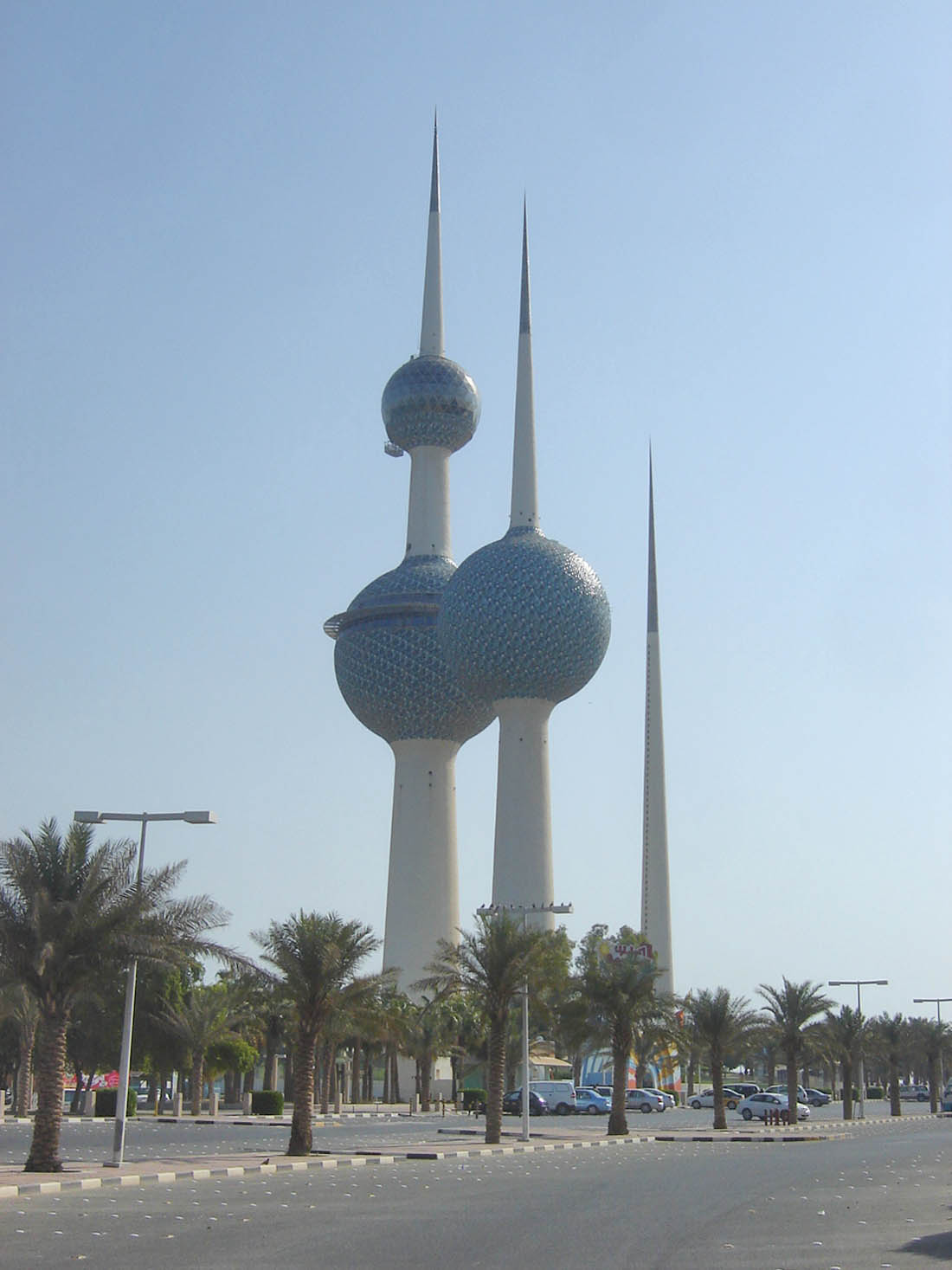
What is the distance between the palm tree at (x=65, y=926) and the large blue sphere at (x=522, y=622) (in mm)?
62652

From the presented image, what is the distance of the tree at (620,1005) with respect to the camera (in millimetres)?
42406

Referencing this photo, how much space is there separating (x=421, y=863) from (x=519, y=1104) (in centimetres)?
3637

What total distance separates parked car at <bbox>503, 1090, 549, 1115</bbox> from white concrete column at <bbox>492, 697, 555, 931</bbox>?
2648 centimetres

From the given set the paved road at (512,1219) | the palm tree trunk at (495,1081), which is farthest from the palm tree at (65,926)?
the palm tree trunk at (495,1081)

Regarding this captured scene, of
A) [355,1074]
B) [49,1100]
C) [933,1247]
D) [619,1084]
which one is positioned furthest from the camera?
[355,1074]

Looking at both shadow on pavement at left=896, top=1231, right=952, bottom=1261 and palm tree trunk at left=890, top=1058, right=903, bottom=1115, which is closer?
shadow on pavement at left=896, top=1231, right=952, bottom=1261

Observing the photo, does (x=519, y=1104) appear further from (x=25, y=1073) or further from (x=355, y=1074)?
(x=25, y=1073)

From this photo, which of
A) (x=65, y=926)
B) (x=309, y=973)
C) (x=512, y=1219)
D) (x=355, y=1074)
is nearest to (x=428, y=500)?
(x=355, y=1074)

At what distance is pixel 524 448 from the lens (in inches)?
3620

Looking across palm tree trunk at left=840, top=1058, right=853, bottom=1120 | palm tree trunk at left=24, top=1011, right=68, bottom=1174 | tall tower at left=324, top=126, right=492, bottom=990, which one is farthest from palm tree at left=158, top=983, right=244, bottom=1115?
tall tower at left=324, top=126, right=492, bottom=990

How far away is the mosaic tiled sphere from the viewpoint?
313 ft

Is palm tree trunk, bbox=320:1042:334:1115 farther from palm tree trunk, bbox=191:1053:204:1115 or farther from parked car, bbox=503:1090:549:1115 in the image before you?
parked car, bbox=503:1090:549:1115

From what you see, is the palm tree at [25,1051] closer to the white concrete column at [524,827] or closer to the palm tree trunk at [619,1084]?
the palm tree trunk at [619,1084]

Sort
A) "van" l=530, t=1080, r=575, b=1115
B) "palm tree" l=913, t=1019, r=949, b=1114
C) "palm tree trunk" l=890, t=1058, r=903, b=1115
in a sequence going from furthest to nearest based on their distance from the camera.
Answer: "palm tree" l=913, t=1019, r=949, b=1114 < "palm tree trunk" l=890, t=1058, r=903, b=1115 < "van" l=530, t=1080, r=575, b=1115
